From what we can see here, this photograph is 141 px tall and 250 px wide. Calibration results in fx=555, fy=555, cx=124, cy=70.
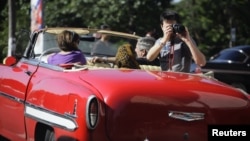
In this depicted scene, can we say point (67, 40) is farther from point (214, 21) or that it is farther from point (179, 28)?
point (214, 21)

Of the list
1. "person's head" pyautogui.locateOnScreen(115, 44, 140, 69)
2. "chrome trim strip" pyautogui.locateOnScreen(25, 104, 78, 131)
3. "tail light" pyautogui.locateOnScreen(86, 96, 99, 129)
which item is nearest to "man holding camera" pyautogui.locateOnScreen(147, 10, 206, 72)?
"person's head" pyautogui.locateOnScreen(115, 44, 140, 69)

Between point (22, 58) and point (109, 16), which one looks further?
point (109, 16)

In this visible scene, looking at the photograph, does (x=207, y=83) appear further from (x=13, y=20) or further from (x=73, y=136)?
(x=13, y=20)

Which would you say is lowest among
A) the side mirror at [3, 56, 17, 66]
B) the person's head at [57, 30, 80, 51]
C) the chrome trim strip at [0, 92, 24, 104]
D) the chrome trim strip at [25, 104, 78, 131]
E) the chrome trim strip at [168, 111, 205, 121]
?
the chrome trim strip at [25, 104, 78, 131]

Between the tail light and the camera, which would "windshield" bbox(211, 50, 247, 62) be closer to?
the camera

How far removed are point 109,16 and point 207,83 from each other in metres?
16.5

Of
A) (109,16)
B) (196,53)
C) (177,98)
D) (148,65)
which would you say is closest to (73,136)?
(177,98)

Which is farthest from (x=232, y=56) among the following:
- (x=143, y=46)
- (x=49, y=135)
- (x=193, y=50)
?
(x=49, y=135)

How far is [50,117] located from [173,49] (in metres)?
1.78

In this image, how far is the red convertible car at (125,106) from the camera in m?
4.11

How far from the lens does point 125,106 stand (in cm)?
414

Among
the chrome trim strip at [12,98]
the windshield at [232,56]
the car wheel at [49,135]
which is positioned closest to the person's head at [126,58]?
the chrome trim strip at [12,98]

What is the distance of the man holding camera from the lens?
5.60 metres

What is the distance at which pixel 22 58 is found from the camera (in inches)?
241
